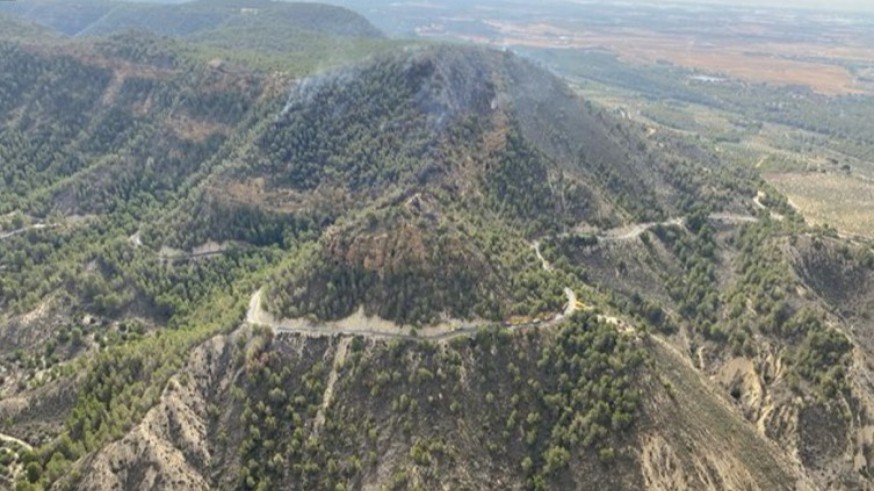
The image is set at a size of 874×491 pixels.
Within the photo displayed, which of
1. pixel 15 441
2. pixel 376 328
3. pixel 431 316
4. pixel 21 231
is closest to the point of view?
pixel 431 316

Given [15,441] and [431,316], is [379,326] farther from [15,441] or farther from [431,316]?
[15,441]

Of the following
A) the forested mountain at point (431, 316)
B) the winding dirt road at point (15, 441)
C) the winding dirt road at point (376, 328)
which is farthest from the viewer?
the winding dirt road at point (15, 441)

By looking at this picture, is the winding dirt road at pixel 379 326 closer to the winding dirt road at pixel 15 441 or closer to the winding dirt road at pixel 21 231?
the winding dirt road at pixel 15 441

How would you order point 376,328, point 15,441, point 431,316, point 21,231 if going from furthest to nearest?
point 21,231 → point 15,441 → point 376,328 → point 431,316

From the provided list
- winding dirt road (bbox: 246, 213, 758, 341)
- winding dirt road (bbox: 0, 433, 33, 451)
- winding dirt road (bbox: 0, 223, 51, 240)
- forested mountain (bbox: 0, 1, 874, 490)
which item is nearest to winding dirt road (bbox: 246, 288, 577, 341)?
winding dirt road (bbox: 246, 213, 758, 341)

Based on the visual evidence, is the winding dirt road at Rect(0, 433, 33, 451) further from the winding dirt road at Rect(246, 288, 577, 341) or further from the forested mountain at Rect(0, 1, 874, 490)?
the winding dirt road at Rect(246, 288, 577, 341)

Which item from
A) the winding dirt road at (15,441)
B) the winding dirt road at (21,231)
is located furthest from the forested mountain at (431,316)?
the winding dirt road at (21,231)

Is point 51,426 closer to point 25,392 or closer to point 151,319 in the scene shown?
point 25,392

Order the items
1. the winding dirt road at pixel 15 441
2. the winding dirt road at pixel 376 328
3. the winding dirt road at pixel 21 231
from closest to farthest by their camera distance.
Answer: the winding dirt road at pixel 376 328
the winding dirt road at pixel 15 441
the winding dirt road at pixel 21 231

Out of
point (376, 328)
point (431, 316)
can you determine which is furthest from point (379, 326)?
point (431, 316)
